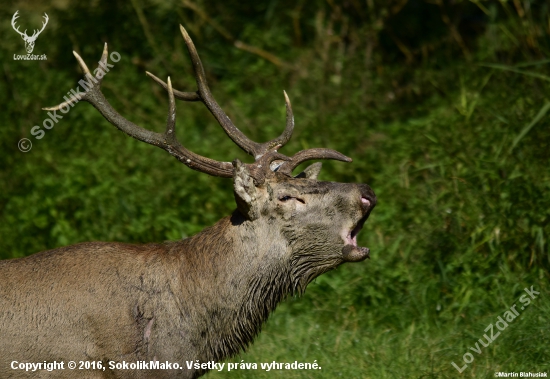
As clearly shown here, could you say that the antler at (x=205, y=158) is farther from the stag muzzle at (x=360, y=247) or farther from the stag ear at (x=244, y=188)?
the stag muzzle at (x=360, y=247)

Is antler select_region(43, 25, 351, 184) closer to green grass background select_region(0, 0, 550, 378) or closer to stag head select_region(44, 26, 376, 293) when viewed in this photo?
stag head select_region(44, 26, 376, 293)

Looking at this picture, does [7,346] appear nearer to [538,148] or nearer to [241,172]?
[241,172]

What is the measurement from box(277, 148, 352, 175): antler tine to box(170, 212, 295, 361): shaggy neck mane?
39 cm

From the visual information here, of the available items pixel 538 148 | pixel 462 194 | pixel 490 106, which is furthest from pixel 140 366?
pixel 490 106

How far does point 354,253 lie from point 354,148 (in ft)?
12.3

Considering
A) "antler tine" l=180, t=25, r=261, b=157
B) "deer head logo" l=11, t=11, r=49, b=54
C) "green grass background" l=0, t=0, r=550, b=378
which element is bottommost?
"green grass background" l=0, t=0, r=550, b=378

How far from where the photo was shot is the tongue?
4461 mm

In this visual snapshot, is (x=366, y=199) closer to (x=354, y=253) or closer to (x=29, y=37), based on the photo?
(x=354, y=253)

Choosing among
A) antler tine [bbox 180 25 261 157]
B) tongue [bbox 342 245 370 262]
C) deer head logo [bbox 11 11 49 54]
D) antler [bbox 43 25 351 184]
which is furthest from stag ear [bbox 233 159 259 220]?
deer head logo [bbox 11 11 49 54]

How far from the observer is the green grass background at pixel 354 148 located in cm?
577

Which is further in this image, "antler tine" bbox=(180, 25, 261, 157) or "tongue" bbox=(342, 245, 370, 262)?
"antler tine" bbox=(180, 25, 261, 157)

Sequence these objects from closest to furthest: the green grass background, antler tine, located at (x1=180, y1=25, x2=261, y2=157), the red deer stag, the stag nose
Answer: the red deer stag < the stag nose < antler tine, located at (x1=180, y1=25, x2=261, y2=157) < the green grass background

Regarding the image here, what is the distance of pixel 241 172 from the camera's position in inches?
173

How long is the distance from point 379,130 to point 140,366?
477cm
